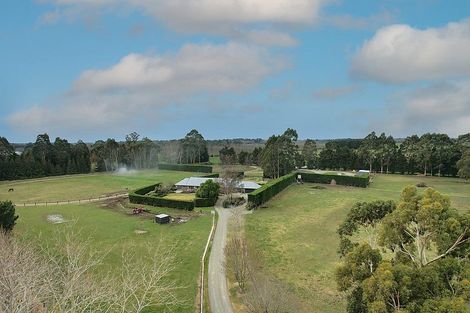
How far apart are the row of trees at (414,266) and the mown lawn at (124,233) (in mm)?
13004

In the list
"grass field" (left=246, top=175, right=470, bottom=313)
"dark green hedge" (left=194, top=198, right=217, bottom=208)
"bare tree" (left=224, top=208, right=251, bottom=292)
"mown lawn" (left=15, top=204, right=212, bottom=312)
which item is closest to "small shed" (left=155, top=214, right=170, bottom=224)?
"mown lawn" (left=15, top=204, right=212, bottom=312)

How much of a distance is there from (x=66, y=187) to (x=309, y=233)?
60158 mm

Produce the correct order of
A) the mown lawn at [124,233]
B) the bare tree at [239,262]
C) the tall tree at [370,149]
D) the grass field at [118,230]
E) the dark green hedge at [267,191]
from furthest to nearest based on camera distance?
the tall tree at [370,149] < the dark green hedge at [267,191] < the grass field at [118,230] < the mown lawn at [124,233] < the bare tree at [239,262]

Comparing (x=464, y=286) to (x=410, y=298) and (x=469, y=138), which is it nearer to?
(x=410, y=298)

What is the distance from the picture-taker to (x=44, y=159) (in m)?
105

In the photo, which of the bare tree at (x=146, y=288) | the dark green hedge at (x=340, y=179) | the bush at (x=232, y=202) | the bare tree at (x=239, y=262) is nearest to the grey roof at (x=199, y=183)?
the bush at (x=232, y=202)

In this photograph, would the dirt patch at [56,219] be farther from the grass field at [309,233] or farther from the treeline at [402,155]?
the treeline at [402,155]

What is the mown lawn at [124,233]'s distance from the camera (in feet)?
103

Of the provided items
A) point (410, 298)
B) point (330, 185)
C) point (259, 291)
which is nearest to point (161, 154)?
point (330, 185)

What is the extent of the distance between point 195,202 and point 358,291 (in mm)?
44056

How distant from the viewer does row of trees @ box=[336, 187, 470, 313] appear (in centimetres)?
1488

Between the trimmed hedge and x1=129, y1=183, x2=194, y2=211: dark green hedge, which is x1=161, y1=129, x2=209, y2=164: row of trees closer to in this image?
x1=129, y1=183, x2=194, y2=211: dark green hedge

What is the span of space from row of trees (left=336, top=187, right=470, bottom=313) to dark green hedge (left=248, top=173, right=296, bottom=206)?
123 feet

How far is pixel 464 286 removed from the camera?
14.9m
